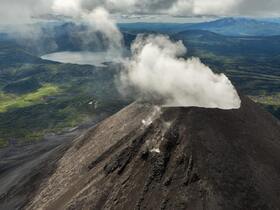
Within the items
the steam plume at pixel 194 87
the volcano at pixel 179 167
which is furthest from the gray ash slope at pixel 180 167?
the steam plume at pixel 194 87

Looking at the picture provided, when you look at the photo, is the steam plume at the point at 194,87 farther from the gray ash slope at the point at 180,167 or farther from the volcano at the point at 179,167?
the gray ash slope at the point at 180,167

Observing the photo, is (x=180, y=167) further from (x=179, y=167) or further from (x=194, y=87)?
(x=194, y=87)

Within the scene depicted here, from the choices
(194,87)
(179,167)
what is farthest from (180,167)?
(194,87)

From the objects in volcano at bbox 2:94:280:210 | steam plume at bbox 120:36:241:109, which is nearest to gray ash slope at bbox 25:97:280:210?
volcano at bbox 2:94:280:210

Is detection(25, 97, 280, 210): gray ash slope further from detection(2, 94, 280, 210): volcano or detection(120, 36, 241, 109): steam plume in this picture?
detection(120, 36, 241, 109): steam plume

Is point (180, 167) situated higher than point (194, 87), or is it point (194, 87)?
point (194, 87)
